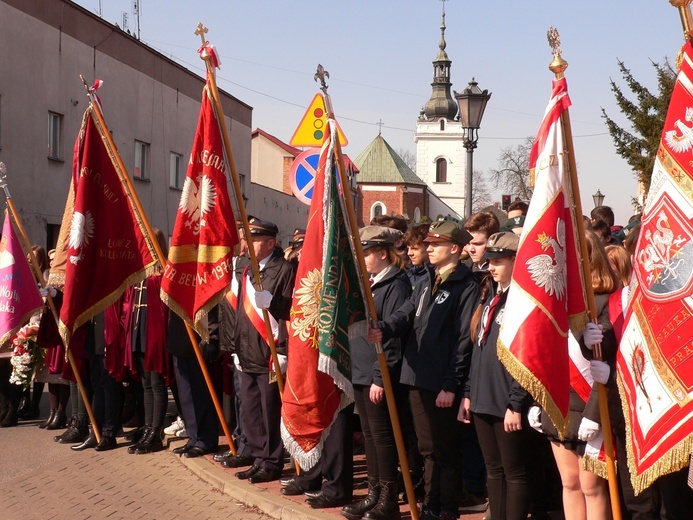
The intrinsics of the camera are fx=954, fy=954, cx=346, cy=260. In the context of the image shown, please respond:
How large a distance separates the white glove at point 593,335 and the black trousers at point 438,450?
191 cm

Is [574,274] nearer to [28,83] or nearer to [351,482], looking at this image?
[351,482]

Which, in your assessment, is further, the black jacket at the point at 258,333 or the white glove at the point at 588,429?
the black jacket at the point at 258,333

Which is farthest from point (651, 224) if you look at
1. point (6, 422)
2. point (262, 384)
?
point (6, 422)

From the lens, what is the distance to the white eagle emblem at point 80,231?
9.39 metres

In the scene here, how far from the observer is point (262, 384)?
8.59 metres

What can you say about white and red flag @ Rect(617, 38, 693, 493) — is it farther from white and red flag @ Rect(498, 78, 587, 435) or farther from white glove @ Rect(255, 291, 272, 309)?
white glove @ Rect(255, 291, 272, 309)

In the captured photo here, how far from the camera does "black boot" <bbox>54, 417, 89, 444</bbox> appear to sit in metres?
10.4

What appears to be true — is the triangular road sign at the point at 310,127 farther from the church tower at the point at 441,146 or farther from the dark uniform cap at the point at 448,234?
the church tower at the point at 441,146

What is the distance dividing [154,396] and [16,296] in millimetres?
2281

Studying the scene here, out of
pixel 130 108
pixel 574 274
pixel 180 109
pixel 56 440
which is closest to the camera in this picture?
pixel 574 274

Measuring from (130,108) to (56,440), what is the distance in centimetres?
1674

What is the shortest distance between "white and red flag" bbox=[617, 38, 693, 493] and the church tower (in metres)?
113

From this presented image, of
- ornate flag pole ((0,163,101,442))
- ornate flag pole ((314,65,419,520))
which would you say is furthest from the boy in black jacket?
ornate flag pole ((0,163,101,442))

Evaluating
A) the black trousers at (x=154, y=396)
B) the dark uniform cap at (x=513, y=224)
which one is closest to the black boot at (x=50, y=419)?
the black trousers at (x=154, y=396)
